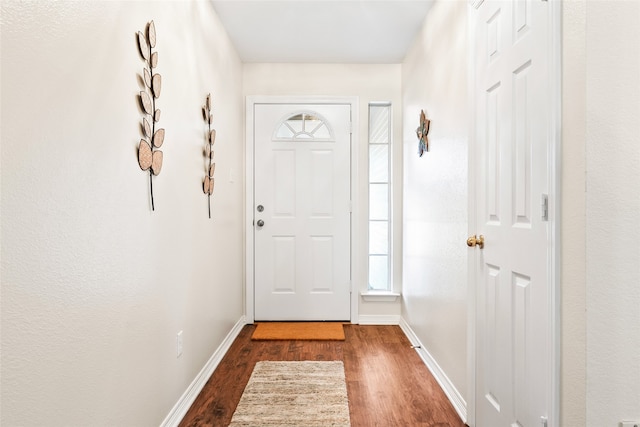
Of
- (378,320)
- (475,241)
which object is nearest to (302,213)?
(378,320)

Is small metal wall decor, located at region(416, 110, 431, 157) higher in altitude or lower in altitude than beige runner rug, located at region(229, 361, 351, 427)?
higher

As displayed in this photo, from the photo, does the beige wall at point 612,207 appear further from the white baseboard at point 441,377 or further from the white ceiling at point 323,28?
the white ceiling at point 323,28

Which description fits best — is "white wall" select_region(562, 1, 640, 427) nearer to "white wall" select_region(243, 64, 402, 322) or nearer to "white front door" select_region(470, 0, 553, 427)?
"white front door" select_region(470, 0, 553, 427)

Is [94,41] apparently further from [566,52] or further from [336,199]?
[336,199]

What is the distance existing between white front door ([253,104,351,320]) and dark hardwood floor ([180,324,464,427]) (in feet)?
1.27

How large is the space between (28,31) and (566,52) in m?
1.45

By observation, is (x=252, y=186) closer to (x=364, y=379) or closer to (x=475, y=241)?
(x=364, y=379)

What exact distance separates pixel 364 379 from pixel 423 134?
5.49 ft

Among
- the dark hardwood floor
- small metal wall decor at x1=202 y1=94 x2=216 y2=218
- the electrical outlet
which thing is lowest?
the dark hardwood floor

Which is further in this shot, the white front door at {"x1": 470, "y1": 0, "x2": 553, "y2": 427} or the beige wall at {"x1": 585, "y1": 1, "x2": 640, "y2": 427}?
the white front door at {"x1": 470, "y1": 0, "x2": 553, "y2": 427}

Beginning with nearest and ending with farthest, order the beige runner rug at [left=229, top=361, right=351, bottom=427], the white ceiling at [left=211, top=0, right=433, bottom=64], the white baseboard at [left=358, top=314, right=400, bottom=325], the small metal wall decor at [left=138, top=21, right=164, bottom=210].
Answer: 1. the small metal wall decor at [left=138, top=21, right=164, bottom=210]
2. the beige runner rug at [left=229, top=361, right=351, bottom=427]
3. the white ceiling at [left=211, top=0, right=433, bottom=64]
4. the white baseboard at [left=358, top=314, right=400, bottom=325]

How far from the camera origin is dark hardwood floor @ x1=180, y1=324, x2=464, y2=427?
192cm

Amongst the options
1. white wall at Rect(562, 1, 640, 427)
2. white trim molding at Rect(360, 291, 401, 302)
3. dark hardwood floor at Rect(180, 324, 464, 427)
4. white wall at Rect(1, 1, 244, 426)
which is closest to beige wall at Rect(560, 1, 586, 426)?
white wall at Rect(562, 1, 640, 427)

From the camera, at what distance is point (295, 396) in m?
2.10
